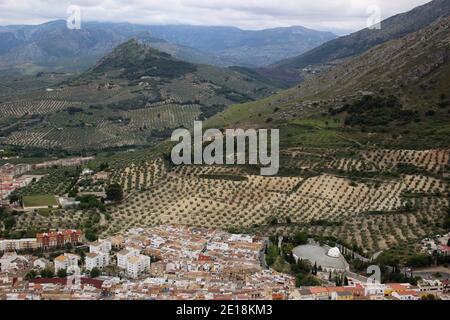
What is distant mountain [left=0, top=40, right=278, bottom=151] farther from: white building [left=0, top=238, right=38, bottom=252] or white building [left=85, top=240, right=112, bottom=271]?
white building [left=85, top=240, right=112, bottom=271]

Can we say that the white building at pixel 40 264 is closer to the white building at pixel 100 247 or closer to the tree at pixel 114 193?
the white building at pixel 100 247

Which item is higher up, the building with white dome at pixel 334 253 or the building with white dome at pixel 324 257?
the building with white dome at pixel 334 253

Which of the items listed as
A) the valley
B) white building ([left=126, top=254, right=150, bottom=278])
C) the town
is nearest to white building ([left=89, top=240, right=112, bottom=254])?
the town

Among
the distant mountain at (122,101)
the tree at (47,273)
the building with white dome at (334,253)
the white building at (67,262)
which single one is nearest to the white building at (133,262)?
the white building at (67,262)

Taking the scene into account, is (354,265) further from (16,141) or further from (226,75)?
(226,75)

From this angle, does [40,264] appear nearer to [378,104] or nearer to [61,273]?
[61,273]

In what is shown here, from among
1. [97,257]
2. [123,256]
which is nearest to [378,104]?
[123,256]
